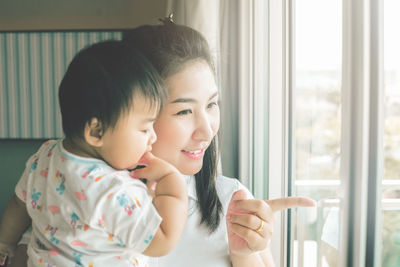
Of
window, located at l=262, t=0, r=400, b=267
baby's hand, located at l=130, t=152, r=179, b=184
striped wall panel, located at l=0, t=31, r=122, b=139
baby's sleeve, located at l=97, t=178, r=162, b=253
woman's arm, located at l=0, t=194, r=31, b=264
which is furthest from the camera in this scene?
striped wall panel, located at l=0, t=31, r=122, b=139

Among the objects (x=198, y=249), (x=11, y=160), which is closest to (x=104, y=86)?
(x=198, y=249)

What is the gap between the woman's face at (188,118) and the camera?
0.97 metres

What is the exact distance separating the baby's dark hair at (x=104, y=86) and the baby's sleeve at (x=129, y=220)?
A: 14 centimetres

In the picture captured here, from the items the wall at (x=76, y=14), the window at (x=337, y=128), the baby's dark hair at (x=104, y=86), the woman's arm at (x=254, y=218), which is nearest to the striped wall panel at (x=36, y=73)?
the wall at (x=76, y=14)

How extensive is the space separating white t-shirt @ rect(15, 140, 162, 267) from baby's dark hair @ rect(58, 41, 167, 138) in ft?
0.27

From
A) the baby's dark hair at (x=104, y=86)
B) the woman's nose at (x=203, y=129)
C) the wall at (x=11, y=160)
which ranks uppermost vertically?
the baby's dark hair at (x=104, y=86)

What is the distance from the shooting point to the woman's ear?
0.74m

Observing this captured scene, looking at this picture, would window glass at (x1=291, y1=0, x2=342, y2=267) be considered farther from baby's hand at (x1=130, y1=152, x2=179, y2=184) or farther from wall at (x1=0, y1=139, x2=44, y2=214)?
wall at (x1=0, y1=139, x2=44, y2=214)

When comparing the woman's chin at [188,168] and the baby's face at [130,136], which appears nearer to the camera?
the baby's face at [130,136]

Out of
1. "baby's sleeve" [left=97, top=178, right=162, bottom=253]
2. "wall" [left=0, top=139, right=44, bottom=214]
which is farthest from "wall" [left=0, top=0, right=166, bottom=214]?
"baby's sleeve" [left=97, top=178, right=162, bottom=253]

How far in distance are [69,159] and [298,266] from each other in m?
0.86

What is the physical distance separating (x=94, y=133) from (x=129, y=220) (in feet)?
0.59

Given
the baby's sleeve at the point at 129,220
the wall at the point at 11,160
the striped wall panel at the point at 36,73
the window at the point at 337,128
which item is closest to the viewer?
the window at the point at 337,128

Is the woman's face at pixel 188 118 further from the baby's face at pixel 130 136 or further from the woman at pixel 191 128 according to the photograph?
the baby's face at pixel 130 136
